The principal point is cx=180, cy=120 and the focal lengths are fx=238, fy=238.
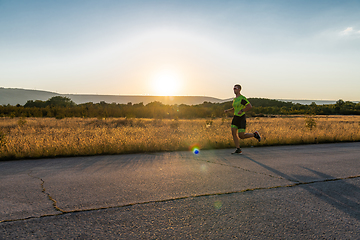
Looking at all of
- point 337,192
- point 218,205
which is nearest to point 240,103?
point 337,192

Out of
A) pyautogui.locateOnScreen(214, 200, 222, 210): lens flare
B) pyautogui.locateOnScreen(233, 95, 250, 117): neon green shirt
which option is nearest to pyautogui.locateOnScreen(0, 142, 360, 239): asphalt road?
pyautogui.locateOnScreen(214, 200, 222, 210): lens flare

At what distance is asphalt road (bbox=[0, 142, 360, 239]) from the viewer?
271cm

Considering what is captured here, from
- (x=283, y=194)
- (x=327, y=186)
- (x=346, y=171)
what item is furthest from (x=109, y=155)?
(x=346, y=171)

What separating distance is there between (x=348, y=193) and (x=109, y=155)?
6239mm

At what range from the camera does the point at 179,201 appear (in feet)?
11.7

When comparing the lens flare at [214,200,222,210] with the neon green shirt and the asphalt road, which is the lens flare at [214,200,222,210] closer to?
the asphalt road

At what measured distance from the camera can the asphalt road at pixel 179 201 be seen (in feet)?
8.88

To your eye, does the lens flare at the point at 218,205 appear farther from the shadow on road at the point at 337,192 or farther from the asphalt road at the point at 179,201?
the shadow on road at the point at 337,192

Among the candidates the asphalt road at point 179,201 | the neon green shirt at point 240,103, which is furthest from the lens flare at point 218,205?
the neon green shirt at point 240,103

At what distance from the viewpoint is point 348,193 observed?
4.05m

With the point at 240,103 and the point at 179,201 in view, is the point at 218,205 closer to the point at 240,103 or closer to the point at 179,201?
the point at 179,201

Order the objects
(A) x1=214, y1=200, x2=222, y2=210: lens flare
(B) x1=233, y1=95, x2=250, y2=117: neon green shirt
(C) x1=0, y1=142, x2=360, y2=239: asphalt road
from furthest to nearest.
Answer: (B) x1=233, y1=95, x2=250, y2=117: neon green shirt, (A) x1=214, y1=200, x2=222, y2=210: lens flare, (C) x1=0, y1=142, x2=360, y2=239: asphalt road

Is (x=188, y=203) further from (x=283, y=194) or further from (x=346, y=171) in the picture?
(x=346, y=171)

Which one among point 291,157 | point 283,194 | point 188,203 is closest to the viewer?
point 188,203
